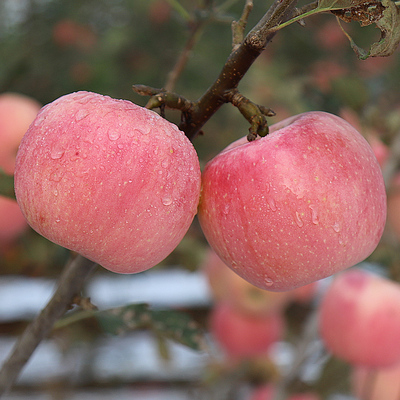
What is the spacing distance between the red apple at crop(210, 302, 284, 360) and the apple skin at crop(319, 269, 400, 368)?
1.19 ft

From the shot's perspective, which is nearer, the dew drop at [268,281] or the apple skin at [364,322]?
the dew drop at [268,281]

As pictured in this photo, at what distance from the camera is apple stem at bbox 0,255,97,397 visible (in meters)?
0.37

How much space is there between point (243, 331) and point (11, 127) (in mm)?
667

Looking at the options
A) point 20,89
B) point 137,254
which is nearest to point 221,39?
point 20,89

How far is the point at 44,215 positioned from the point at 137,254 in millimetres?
70

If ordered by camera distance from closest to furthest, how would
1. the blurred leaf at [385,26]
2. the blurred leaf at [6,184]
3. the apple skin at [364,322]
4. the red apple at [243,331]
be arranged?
the blurred leaf at [385,26] < the blurred leaf at [6,184] < the apple skin at [364,322] < the red apple at [243,331]

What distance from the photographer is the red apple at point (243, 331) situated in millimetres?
1063

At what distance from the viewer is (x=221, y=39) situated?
1015 millimetres

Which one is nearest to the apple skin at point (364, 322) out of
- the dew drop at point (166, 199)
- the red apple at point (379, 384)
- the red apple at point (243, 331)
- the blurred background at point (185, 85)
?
the blurred background at point (185, 85)

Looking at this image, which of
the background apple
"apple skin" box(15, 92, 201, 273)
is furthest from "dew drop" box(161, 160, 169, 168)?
the background apple

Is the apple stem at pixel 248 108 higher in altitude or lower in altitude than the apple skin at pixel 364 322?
higher

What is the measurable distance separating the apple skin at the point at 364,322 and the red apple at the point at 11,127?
527 mm

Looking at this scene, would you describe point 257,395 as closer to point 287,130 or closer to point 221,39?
point 221,39

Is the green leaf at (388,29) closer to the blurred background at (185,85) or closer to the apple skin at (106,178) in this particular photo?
the apple skin at (106,178)
